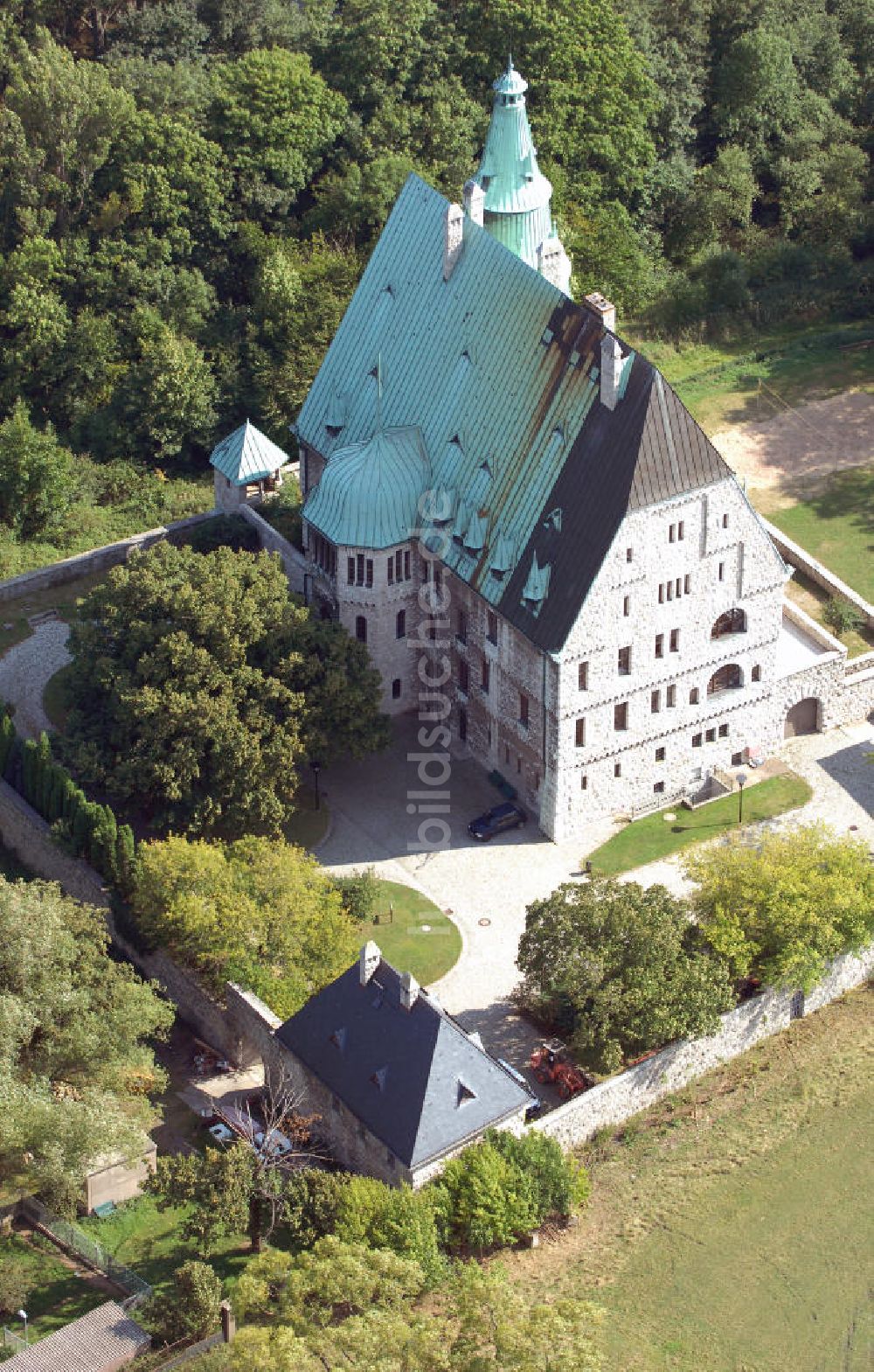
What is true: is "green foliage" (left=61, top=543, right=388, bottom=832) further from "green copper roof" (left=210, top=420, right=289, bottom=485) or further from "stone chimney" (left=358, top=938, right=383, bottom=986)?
"stone chimney" (left=358, top=938, right=383, bottom=986)

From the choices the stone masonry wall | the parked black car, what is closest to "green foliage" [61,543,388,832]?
the parked black car

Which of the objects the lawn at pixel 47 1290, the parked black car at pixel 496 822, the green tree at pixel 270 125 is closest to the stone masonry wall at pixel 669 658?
the parked black car at pixel 496 822

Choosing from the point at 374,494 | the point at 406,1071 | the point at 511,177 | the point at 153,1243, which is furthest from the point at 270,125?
the point at 153,1243

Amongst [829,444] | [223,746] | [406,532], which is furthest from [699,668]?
[829,444]

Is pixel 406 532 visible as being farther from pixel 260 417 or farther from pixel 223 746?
pixel 260 417

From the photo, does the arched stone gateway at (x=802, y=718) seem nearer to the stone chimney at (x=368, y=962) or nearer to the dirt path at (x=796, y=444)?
the dirt path at (x=796, y=444)
